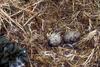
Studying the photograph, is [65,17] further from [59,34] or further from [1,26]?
[1,26]

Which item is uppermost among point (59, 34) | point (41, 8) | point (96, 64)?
point (41, 8)

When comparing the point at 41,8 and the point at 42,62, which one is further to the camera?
the point at 41,8

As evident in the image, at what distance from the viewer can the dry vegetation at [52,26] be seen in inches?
92.6

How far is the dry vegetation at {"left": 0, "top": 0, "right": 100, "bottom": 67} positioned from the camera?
2.35m

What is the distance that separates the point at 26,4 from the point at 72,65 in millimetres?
627

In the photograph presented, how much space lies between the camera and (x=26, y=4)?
256 cm

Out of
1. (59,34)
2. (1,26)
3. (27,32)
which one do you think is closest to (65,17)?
(59,34)

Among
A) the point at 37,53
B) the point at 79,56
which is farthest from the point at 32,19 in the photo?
the point at 79,56

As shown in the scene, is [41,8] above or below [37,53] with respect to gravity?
above

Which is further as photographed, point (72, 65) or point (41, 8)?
point (41, 8)

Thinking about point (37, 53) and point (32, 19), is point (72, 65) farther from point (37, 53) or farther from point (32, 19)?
point (32, 19)

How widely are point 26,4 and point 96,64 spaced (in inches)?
28.9

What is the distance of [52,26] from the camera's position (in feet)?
8.17

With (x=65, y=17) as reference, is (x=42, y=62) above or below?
below
